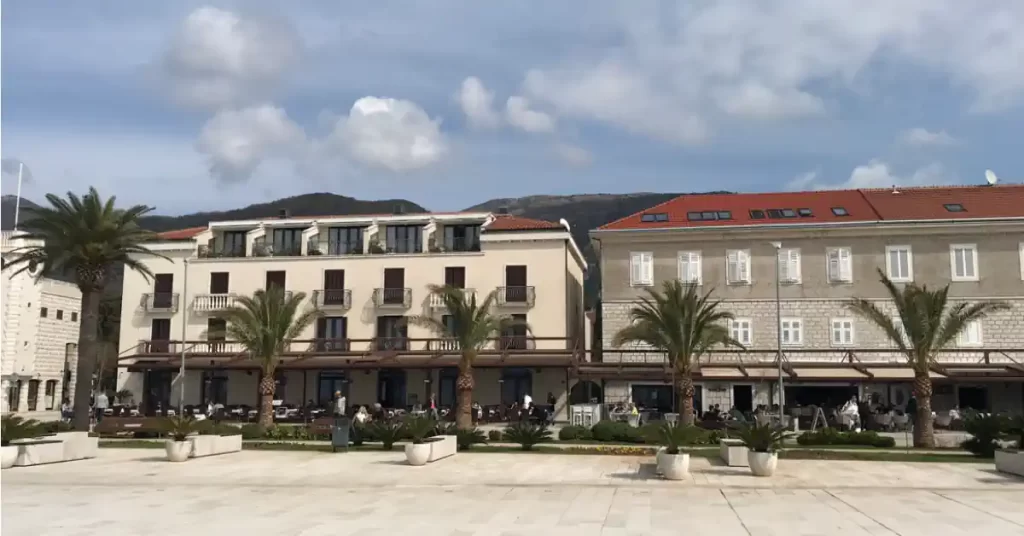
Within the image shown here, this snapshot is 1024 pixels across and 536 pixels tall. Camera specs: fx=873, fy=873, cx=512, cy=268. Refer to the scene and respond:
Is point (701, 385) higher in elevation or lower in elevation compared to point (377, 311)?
lower

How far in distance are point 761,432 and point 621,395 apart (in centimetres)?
2144

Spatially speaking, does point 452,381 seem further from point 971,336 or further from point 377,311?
point 971,336

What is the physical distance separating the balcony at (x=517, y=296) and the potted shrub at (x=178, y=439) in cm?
2187

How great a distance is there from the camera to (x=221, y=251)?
157 ft

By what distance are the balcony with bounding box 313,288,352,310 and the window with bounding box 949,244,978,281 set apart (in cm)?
2870

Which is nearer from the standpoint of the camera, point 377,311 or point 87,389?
point 87,389

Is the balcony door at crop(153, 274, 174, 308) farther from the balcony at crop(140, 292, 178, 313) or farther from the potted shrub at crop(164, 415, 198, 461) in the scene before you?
the potted shrub at crop(164, 415, 198, 461)

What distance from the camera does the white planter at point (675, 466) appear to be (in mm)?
17938

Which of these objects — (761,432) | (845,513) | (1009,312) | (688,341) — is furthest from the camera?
(1009,312)

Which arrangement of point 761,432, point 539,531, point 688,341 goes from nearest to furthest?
1. point 539,531
2. point 761,432
3. point 688,341

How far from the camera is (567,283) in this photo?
143 feet

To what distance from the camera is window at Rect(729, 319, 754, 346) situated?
131ft

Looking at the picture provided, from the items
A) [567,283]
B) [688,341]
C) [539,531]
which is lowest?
[539,531]

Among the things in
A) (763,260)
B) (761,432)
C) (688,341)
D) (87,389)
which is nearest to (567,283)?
(763,260)
